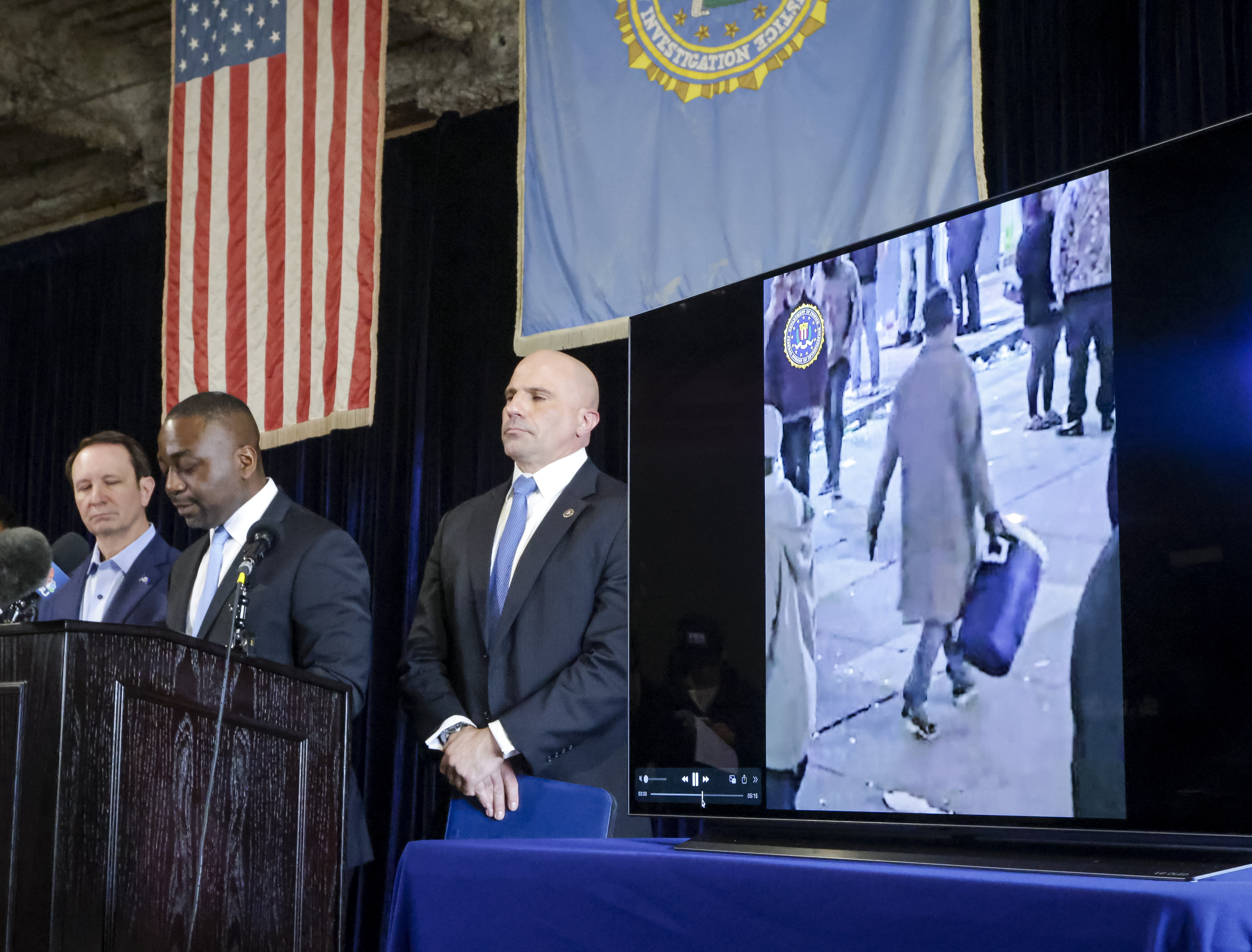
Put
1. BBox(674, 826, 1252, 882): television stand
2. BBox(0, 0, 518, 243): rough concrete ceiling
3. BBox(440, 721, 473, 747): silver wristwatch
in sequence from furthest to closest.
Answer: BBox(0, 0, 518, 243): rough concrete ceiling < BBox(440, 721, 473, 747): silver wristwatch < BBox(674, 826, 1252, 882): television stand

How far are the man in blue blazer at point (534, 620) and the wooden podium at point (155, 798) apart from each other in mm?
336

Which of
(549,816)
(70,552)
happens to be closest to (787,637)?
(549,816)

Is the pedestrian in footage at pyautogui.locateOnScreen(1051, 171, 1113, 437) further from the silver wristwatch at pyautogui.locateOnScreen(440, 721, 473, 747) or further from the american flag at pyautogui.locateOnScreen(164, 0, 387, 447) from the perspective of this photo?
the american flag at pyautogui.locateOnScreen(164, 0, 387, 447)

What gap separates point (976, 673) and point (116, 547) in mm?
3194

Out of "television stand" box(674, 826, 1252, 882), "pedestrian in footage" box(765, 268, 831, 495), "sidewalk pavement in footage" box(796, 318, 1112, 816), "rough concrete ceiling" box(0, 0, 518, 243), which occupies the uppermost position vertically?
"rough concrete ceiling" box(0, 0, 518, 243)

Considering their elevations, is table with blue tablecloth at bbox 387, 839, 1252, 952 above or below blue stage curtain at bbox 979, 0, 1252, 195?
below

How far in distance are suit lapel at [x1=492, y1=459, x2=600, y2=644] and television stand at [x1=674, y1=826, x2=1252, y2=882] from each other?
140 cm

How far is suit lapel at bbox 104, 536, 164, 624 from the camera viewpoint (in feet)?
11.4

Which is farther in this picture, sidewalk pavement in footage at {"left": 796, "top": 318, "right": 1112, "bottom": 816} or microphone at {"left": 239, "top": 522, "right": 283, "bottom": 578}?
microphone at {"left": 239, "top": 522, "right": 283, "bottom": 578}

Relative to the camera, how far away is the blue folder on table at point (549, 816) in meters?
1.90

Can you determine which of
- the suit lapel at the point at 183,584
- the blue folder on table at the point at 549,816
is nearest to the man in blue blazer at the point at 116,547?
the suit lapel at the point at 183,584

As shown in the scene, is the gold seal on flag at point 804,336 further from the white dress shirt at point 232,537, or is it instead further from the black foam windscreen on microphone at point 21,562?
the white dress shirt at point 232,537

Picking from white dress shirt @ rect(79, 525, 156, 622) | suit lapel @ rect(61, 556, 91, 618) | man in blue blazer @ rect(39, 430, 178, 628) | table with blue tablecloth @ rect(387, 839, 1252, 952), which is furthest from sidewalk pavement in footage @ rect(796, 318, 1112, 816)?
suit lapel @ rect(61, 556, 91, 618)

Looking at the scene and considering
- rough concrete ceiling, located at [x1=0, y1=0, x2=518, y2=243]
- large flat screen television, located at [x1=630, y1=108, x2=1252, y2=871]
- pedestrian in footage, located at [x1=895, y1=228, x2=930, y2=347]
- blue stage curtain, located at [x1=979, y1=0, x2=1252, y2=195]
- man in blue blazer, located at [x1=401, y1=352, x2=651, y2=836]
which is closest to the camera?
large flat screen television, located at [x1=630, y1=108, x2=1252, y2=871]
